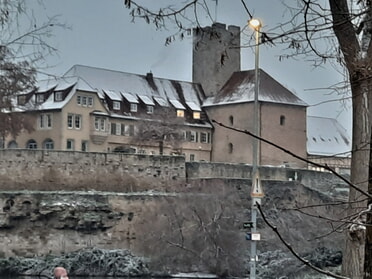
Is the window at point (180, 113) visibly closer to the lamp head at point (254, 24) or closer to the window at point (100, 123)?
the window at point (100, 123)

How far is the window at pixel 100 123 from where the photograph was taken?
57188 millimetres

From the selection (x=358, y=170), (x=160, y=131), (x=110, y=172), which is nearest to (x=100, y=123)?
(x=160, y=131)

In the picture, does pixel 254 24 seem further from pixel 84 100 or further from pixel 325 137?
pixel 325 137

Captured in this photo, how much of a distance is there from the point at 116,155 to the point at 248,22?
138 feet

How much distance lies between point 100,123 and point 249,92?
11.9m

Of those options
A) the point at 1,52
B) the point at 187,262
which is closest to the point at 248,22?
the point at 1,52

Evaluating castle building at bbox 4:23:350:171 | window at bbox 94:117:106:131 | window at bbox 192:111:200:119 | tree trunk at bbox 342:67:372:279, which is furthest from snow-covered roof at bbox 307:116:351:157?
tree trunk at bbox 342:67:372:279

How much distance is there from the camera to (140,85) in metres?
63.4

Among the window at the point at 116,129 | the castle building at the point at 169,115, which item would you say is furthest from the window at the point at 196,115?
the window at the point at 116,129

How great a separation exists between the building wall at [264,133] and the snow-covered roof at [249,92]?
1.73 ft

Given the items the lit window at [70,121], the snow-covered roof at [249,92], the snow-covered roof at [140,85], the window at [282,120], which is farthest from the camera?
the snow-covered roof at [249,92]

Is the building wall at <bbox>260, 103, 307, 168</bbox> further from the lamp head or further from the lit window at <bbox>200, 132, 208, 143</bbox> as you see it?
the lamp head

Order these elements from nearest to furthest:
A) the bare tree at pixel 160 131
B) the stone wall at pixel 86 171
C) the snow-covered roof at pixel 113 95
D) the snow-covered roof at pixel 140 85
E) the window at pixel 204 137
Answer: the stone wall at pixel 86 171
the bare tree at pixel 160 131
the snow-covered roof at pixel 113 95
the snow-covered roof at pixel 140 85
the window at pixel 204 137

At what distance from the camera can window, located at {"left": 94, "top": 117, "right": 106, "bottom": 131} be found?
57188 mm
